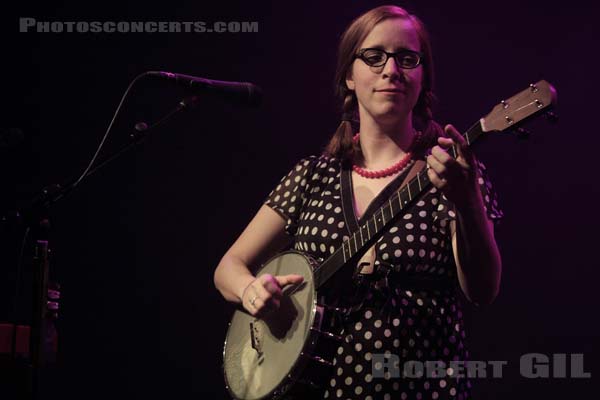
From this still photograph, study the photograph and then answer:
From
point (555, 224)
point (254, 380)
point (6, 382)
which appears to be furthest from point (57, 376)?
point (555, 224)

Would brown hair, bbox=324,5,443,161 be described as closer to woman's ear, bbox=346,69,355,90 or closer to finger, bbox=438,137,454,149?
woman's ear, bbox=346,69,355,90

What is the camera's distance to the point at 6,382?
2.46 metres

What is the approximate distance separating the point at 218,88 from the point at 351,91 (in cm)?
41

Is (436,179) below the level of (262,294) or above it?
above

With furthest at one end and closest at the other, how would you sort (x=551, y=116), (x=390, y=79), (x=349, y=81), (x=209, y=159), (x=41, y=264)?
(x=209, y=159), (x=349, y=81), (x=41, y=264), (x=390, y=79), (x=551, y=116)

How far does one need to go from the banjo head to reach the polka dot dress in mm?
110

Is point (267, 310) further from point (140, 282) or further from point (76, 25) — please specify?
point (76, 25)

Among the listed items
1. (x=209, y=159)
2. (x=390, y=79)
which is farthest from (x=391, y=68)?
(x=209, y=159)

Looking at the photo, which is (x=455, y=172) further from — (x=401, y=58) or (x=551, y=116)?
(x=401, y=58)

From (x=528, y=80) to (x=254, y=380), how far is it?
1.75 m

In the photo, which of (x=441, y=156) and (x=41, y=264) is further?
(x=41, y=264)

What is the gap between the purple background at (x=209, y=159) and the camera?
117 inches

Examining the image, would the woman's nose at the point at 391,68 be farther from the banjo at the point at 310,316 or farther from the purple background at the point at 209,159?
the purple background at the point at 209,159

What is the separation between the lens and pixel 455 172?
5.33ft
